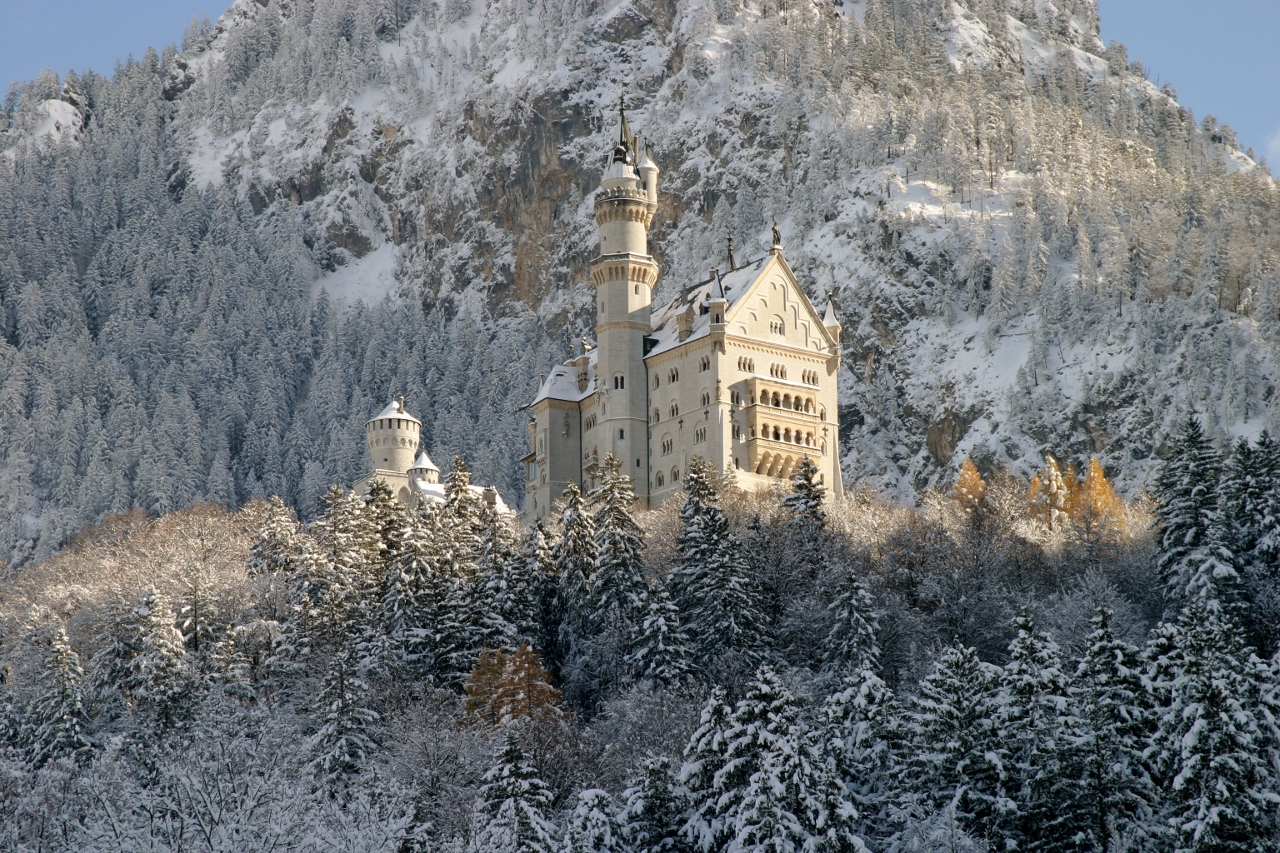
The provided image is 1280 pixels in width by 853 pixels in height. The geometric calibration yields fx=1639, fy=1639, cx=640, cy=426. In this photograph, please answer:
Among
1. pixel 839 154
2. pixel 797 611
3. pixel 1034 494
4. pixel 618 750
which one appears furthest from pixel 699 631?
pixel 839 154

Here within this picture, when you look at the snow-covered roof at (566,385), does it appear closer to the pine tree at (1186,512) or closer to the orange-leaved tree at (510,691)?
the pine tree at (1186,512)

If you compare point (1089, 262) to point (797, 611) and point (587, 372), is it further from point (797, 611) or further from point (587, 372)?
point (797, 611)

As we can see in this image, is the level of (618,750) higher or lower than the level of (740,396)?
lower

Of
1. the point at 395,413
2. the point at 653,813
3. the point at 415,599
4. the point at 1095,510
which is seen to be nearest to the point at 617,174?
the point at 395,413

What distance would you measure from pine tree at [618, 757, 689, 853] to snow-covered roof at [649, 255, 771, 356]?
170 feet

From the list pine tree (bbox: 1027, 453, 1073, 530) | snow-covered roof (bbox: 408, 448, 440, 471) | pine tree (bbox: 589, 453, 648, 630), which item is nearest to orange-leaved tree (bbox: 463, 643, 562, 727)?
pine tree (bbox: 589, 453, 648, 630)

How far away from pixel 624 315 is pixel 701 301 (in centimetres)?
514

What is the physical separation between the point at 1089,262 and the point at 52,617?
10044 cm

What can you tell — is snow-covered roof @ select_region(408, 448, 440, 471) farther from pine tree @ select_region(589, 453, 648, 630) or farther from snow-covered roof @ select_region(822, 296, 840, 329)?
pine tree @ select_region(589, 453, 648, 630)

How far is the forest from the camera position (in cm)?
4669

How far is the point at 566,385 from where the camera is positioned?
358 feet

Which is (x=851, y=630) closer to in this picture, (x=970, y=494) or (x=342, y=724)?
(x=342, y=724)

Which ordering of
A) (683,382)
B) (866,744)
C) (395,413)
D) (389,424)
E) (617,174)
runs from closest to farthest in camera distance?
(866,744) → (683,382) → (617,174) → (389,424) → (395,413)

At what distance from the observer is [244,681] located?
6638 centimetres
